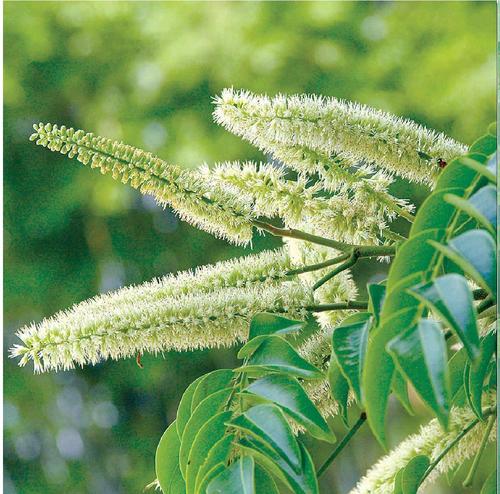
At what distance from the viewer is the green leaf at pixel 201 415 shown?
0.34 meters

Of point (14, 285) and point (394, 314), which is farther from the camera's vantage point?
point (14, 285)

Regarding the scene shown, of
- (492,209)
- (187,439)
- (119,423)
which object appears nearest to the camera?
(492,209)

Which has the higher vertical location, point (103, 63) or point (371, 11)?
point (103, 63)

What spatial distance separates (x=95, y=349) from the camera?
1.24 ft

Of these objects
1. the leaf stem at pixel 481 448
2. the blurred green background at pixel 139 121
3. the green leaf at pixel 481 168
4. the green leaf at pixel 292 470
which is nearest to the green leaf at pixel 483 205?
the green leaf at pixel 481 168

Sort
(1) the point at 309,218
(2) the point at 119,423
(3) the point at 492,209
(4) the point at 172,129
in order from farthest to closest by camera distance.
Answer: (2) the point at 119,423, (4) the point at 172,129, (1) the point at 309,218, (3) the point at 492,209

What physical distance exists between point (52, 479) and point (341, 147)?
7.56 ft

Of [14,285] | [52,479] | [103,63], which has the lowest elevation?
[52,479]

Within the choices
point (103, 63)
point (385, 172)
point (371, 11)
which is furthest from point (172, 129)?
point (385, 172)

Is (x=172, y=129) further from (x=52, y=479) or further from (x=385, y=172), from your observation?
(x=385, y=172)

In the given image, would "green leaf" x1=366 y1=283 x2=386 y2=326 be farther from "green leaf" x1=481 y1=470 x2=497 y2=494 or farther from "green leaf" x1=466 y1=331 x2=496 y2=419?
"green leaf" x1=481 y1=470 x2=497 y2=494

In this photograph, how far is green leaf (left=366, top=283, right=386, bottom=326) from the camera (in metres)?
0.27

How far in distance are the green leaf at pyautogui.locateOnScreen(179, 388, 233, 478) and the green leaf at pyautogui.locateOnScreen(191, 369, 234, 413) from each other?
0.06ft

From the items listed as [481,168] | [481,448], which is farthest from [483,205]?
[481,448]
